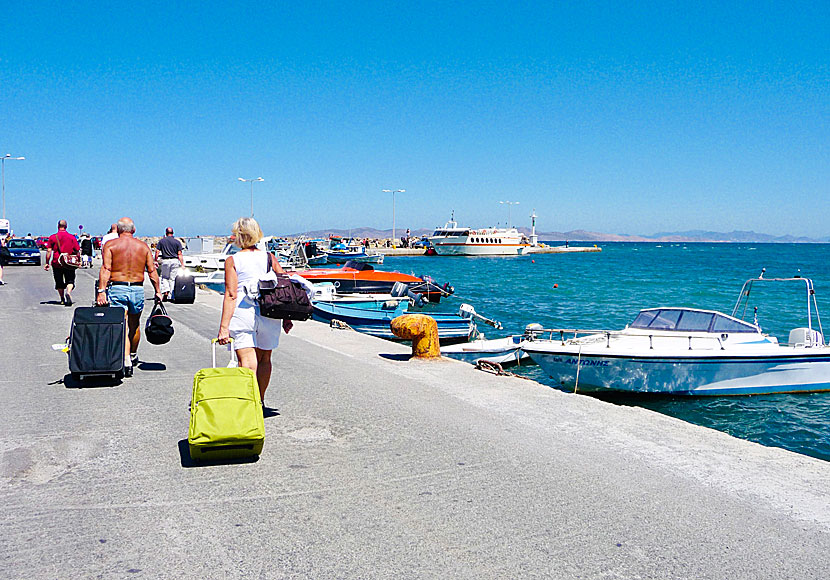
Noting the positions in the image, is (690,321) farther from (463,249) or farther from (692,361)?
(463,249)

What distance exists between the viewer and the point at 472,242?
109 m

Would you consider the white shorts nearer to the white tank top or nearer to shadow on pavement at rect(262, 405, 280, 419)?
the white tank top

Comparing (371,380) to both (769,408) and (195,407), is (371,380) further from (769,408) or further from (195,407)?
(769,408)

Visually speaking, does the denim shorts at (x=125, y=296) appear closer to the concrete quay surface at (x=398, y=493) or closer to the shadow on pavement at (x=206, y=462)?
the concrete quay surface at (x=398, y=493)

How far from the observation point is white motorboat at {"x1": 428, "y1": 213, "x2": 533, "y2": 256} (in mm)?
109438

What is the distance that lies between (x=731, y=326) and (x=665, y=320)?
1.23 metres

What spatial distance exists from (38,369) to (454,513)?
6679mm

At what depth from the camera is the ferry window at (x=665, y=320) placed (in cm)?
1388

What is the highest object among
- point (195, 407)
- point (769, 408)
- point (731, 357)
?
point (195, 407)

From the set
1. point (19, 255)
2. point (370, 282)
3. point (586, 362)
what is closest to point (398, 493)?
point (586, 362)

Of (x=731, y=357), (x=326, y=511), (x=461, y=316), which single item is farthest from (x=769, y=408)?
(x=326, y=511)

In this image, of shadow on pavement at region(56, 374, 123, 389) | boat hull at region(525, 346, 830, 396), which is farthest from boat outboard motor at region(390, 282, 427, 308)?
shadow on pavement at region(56, 374, 123, 389)

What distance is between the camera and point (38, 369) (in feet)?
28.7

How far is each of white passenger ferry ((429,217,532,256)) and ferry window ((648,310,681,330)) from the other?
95.1 m
